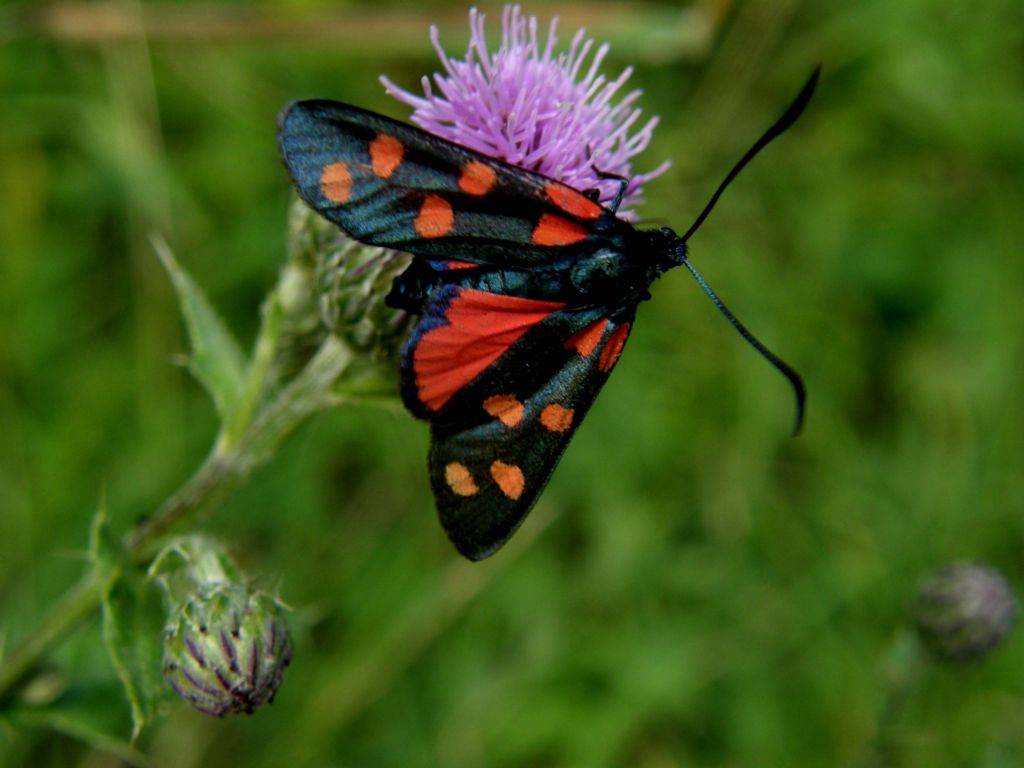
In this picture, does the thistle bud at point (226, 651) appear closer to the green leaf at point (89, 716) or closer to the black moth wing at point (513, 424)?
the green leaf at point (89, 716)

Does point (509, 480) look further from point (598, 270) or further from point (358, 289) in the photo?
point (358, 289)

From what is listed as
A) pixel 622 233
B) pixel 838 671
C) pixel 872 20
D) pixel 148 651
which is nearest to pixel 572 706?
pixel 838 671

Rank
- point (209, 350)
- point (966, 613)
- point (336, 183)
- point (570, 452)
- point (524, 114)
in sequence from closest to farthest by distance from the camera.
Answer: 1. point (336, 183)
2. point (524, 114)
3. point (209, 350)
4. point (966, 613)
5. point (570, 452)

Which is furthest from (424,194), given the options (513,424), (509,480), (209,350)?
(209,350)

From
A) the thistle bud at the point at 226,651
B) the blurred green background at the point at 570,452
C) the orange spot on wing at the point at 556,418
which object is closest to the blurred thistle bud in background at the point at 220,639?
the thistle bud at the point at 226,651

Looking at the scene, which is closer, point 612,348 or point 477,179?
point 477,179

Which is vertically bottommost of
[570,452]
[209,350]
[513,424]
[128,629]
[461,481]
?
[570,452]

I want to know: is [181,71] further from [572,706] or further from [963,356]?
[963,356]

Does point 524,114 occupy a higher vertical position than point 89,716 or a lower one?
higher
